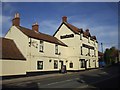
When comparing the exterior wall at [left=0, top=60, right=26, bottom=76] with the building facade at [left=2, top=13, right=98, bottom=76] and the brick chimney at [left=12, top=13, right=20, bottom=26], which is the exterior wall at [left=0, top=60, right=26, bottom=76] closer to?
the building facade at [left=2, top=13, right=98, bottom=76]

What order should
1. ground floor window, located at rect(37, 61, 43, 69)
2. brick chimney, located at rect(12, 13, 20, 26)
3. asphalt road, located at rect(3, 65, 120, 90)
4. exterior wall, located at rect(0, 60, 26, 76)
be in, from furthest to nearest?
brick chimney, located at rect(12, 13, 20, 26), ground floor window, located at rect(37, 61, 43, 69), exterior wall, located at rect(0, 60, 26, 76), asphalt road, located at rect(3, 65, 120, 90)

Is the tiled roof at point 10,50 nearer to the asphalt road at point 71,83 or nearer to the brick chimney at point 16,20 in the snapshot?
the brick chimney at point 16,20

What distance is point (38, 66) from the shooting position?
30.6 m

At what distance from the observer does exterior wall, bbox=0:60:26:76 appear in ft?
79.0

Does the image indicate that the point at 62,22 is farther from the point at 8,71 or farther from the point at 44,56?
the point at 8,71

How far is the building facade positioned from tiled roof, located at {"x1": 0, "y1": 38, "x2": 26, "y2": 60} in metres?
0.80

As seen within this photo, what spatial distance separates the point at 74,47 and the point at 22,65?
1559cm

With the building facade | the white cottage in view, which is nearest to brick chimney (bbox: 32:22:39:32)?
the building facade

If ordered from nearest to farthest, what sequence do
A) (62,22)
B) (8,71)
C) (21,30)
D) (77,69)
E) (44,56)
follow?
(8,71), (21,30), (44,56), (77,69), (62,22)

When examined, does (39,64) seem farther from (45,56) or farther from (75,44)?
(75,44)

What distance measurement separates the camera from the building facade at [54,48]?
96.8 ft

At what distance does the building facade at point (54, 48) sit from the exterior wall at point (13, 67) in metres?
0.96

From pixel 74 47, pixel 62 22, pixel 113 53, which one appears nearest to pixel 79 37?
pixel 74 47

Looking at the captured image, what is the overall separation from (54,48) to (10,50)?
10155mm
